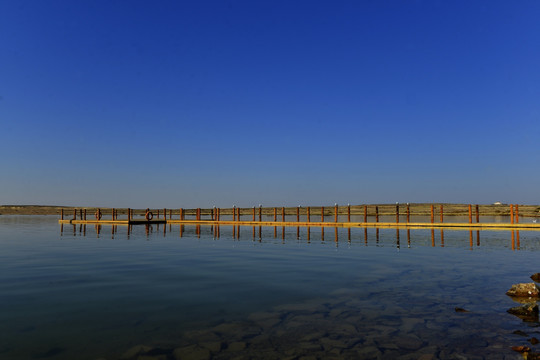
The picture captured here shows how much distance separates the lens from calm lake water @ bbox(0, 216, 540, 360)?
5.00 meters

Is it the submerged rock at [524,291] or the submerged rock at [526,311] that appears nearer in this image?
the submerged rock at [526,311]

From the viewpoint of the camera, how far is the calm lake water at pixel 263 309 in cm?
500

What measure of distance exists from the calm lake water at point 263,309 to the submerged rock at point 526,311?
0.17 metres

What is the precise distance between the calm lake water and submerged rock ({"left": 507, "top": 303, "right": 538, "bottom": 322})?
0.54ft

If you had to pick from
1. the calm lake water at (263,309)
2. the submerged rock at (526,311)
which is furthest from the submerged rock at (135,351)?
the submerged rock at (526,311)

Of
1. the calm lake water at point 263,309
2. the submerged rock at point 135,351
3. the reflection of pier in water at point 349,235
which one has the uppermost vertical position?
the submerged rock at point 135,351

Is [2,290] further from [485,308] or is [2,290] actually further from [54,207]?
[54,207]

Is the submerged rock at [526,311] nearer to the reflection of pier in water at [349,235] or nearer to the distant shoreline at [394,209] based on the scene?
the reflection of pier in water at [349,235]

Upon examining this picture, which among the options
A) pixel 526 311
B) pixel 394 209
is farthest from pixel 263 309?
pixel 394 209

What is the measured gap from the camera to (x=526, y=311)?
259 inches

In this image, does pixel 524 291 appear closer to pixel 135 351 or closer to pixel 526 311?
pixel 526 311

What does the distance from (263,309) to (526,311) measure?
15.0ft

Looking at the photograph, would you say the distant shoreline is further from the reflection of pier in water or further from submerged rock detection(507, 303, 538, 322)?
submerged rock detection(507, 303, 538, 322)

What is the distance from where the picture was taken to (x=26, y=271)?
11164 millimetres
